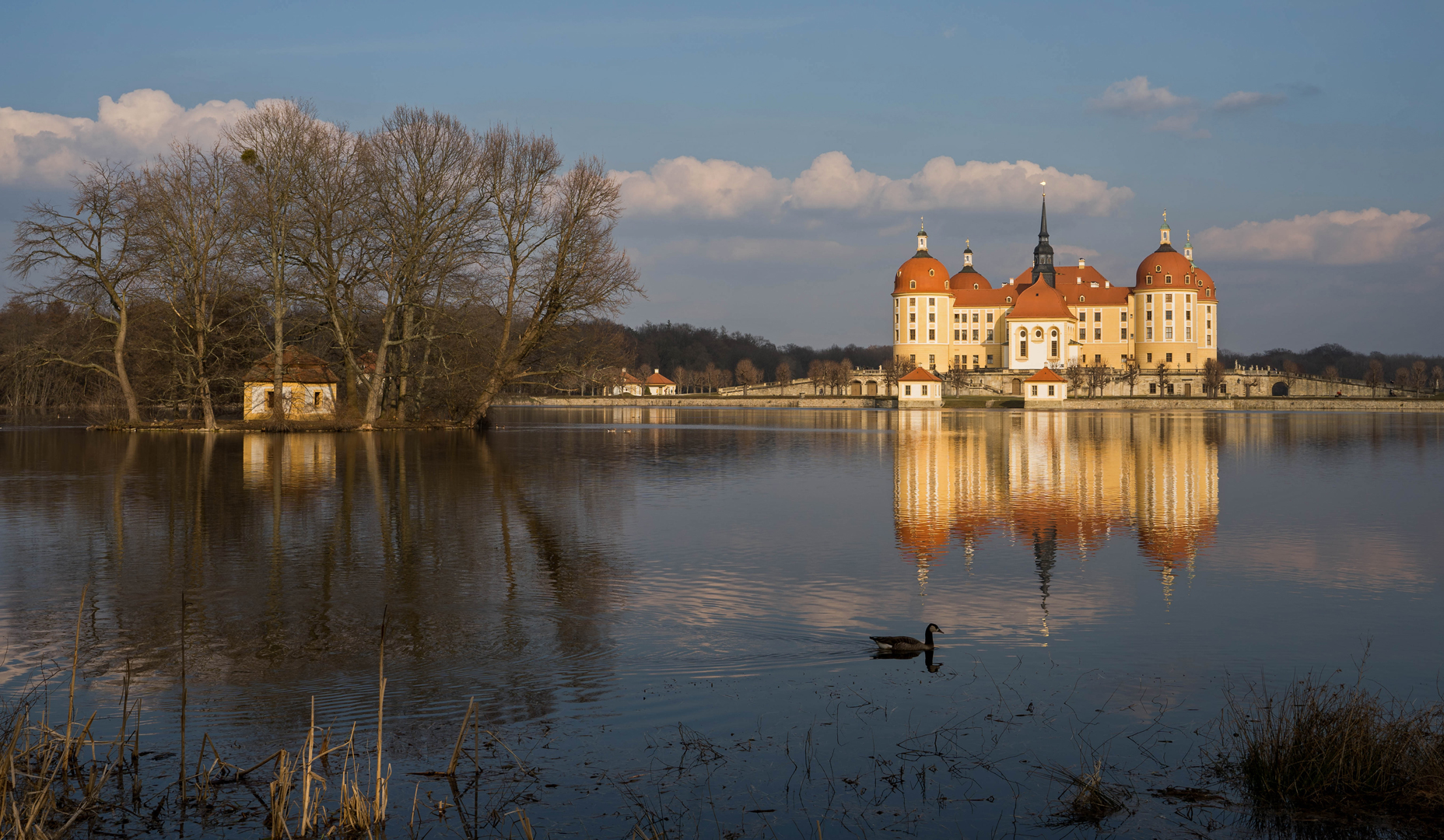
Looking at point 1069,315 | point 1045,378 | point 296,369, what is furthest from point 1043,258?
point 296,369

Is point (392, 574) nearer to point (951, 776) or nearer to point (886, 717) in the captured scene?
point (886, 717)

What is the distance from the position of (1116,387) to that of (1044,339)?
9.45 meters

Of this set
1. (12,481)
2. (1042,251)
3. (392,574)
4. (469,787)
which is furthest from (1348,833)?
(1042,251)

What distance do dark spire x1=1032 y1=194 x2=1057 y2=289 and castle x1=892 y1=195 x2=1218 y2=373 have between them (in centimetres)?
14

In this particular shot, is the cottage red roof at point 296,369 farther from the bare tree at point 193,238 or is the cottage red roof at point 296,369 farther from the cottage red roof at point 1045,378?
the cottage red roof at point 1045,378

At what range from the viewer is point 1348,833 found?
5.43 meters

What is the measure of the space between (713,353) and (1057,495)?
150348 mm

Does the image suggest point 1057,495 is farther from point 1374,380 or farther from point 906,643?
point 1374,380

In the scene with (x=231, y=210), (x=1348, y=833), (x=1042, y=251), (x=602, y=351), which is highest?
(x=1042, y=251)

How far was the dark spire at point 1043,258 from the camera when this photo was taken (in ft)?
426

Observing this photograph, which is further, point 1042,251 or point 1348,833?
point 1042,251

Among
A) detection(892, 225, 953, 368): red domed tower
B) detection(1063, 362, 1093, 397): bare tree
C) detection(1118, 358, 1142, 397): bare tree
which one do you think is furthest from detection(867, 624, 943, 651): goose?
detection(892, 225, 953, 368): red domed tower

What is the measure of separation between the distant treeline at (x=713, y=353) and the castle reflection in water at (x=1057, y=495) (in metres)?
121

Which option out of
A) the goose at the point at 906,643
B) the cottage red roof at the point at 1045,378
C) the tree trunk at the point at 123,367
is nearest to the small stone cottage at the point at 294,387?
the tree trunk at the point at 123,367
